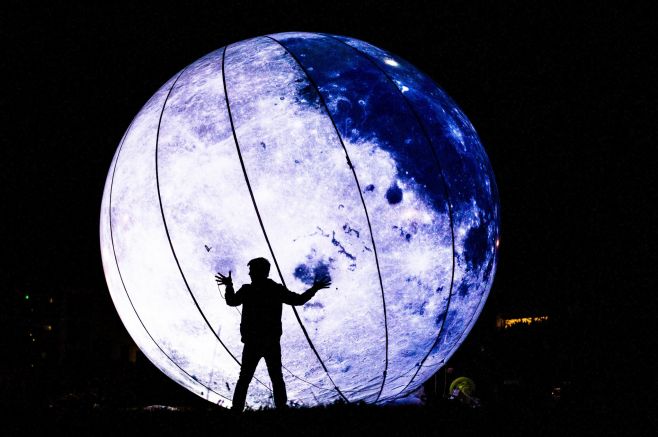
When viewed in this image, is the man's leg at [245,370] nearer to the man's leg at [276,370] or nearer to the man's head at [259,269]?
the man's leg at [276,370]

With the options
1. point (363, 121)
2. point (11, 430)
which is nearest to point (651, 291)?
point (363, 121)

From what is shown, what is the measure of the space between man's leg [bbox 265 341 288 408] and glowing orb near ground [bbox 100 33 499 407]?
0.24 m

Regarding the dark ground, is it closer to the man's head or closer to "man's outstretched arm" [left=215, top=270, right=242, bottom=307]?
"man's outstretched arm" [left=215, top=270, right=242, bottom=307]

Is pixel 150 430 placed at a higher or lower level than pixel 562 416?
higher

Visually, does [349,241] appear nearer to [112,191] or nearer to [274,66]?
[274,66]

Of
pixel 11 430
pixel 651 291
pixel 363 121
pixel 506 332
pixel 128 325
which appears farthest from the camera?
pixel 506 332

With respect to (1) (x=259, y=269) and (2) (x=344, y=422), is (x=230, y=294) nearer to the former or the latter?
(1) (x=259, y=269)

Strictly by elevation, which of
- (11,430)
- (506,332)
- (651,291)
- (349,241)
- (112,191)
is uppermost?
(112,191)

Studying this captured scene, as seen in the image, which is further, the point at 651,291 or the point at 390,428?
the point at 651,291

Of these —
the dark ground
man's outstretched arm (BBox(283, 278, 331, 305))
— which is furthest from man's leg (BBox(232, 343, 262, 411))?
man's outstretched arm (BBox(283, 278, 331, 305))

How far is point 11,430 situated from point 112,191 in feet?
7.38

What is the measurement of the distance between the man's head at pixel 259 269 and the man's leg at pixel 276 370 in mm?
467

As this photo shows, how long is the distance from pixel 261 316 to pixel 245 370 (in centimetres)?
43

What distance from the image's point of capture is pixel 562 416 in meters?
3.61
